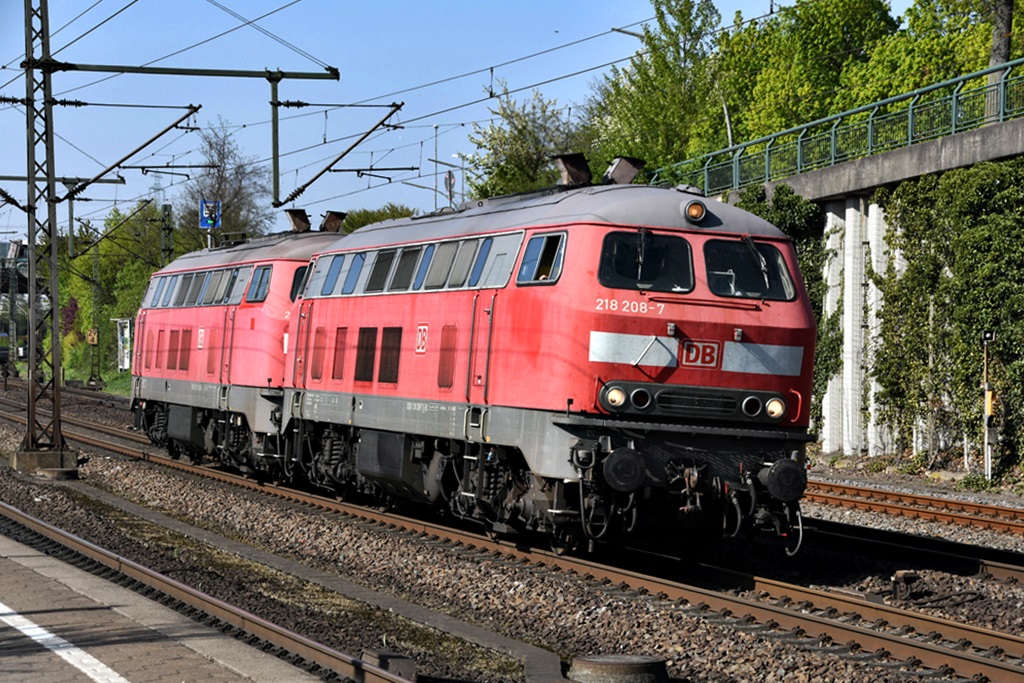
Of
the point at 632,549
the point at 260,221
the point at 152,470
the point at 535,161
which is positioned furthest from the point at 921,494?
the point at 260,221

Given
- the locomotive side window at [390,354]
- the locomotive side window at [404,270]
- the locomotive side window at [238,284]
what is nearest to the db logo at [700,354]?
the locomotive side window at [404,270]

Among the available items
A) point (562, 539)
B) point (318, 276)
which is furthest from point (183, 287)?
point (562, 539)

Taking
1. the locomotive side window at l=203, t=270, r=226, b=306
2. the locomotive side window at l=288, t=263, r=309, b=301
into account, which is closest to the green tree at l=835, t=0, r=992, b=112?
the locomotive side window at l=203, t=270, r=226, b=306

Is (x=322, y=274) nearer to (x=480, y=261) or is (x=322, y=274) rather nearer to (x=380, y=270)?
(x=380, y=270)

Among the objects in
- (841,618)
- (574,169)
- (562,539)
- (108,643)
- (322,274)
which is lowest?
(108,643)

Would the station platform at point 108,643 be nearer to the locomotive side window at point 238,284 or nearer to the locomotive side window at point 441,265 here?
the locomotive side window at point 441,265

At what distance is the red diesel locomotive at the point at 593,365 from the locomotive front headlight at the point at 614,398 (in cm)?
2

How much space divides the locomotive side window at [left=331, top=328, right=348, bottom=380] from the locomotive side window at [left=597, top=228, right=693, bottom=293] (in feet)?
19.2

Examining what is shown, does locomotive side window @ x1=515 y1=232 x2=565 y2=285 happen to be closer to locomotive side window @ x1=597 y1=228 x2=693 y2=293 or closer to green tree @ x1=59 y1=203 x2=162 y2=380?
locomotive side window @ x1=597 y1=228 x2=693 y2=293

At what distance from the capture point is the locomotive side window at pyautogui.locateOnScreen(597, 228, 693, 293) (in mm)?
12867

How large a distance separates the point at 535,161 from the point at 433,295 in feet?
106

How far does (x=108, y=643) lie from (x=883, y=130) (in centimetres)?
2120

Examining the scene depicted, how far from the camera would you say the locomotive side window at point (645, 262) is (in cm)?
1287

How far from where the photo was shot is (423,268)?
628 inches
